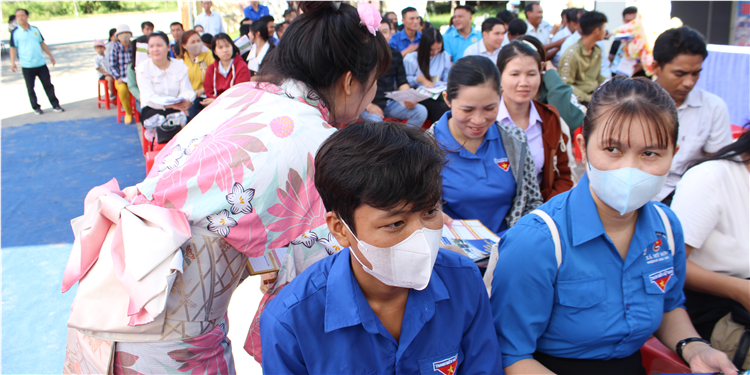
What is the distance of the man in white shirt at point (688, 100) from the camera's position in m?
2.54

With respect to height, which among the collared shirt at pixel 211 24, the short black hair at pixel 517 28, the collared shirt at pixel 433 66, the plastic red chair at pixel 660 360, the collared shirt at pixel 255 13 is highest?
the collared shirt at pixel 255 13

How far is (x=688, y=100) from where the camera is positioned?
2789mm

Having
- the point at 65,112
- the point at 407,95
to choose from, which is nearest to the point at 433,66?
the point at 407,95

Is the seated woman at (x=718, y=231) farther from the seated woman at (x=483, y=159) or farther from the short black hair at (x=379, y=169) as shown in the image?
the short black hair at (x=379, y=169)

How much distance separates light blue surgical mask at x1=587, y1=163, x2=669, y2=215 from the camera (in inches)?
53.8

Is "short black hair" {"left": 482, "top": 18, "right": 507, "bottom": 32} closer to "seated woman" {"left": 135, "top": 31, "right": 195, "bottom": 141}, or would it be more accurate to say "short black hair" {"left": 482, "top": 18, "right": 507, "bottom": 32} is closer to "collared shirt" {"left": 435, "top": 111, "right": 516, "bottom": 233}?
"seated woman" {"left": 135, "top": 31, "right": 195, "bottom": 141}

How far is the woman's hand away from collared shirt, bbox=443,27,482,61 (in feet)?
21.9

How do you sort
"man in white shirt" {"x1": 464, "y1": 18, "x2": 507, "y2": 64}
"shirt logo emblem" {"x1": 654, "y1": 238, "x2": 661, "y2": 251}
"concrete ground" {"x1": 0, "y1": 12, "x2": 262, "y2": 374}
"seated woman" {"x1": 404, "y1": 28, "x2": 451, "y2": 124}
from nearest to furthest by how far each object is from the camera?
1. "shirt logo emblem" {"x1": 654, "y1": 238, "x2": 661, "y2": 251}
2. "concrete ground" {"x1": 0, "y1": 12, "x2": 262, "y2": 374}
3. "man in white shirt" {"x1": 464, "y1": 18, "x2": 507, "y2": 64}
4. "seated woman" {"x1": 404, "y1": 28, "x2": 451, "y2": 124}

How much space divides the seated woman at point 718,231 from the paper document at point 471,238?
2.37 ft

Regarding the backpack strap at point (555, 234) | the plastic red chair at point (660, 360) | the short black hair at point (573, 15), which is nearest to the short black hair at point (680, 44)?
the plastic red chair at point (660, 360)

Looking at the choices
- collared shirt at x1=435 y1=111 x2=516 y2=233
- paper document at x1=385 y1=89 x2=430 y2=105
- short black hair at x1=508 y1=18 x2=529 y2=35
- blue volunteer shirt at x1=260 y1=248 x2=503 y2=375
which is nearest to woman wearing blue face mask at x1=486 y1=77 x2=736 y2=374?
blue volunteer shirt at x1=260 y1=248 x2=503 y2=375

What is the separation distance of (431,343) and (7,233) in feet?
14.3

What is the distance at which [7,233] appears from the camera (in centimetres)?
407

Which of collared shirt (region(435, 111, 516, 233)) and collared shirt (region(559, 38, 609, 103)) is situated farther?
collared shirt (region(559, 38, 609, 103))
